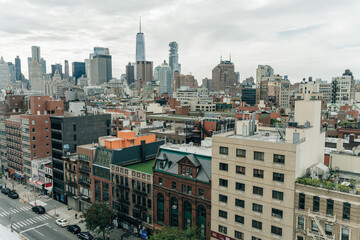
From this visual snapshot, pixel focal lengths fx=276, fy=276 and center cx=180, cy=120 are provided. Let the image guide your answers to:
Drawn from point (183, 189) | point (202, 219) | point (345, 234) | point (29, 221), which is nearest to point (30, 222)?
point (29, 221)

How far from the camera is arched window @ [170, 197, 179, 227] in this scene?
5544cm

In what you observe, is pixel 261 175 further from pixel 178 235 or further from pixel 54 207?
pixel 54 207

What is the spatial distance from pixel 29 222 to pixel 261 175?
215 ft

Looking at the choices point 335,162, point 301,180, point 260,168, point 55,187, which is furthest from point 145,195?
point 55,187

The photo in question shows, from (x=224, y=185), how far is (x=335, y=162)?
1892 centimetres

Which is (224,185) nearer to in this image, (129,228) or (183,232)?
(183,232)

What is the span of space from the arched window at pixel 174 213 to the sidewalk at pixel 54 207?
12.9 meters

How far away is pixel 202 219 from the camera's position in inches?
2046

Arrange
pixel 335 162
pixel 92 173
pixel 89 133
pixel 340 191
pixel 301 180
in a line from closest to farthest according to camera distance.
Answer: pixel 340 191
pixel 301 180
pixel 335 162
pixel 92 173
pixel 89 133

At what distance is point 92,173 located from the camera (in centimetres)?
7275

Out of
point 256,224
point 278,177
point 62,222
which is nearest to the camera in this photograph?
point 278,177

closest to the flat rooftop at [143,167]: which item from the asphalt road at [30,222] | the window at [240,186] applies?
the window at [240,186]

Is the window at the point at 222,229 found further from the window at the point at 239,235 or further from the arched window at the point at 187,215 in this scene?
the arched window at the point at 187,215

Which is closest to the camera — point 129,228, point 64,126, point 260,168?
point 260,168
